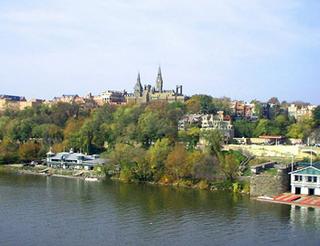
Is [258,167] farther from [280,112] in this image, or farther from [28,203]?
[280,112]

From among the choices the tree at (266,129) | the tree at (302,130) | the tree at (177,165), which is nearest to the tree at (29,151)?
the tree at (177,165)

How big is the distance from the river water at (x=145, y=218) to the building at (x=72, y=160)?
8730mm

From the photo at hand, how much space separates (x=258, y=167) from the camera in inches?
1334

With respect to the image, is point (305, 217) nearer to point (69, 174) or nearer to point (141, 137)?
point (141, 137)

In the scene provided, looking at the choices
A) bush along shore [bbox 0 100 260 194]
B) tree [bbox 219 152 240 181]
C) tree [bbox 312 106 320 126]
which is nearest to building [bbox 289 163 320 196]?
bush along shore [bbox 0 100 260 194]

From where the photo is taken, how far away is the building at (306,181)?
3139 cm

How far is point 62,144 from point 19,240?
2994 cm

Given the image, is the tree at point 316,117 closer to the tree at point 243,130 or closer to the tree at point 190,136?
the tree at point 243,130

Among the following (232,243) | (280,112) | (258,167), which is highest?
(280,112)

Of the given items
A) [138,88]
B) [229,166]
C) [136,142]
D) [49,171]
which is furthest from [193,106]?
[138,88]

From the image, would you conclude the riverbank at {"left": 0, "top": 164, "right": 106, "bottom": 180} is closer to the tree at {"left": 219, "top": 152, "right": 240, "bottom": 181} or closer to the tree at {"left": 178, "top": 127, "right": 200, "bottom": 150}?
the tree at {"left": 178, "top": 127, "right": 200, "bottom": 150}

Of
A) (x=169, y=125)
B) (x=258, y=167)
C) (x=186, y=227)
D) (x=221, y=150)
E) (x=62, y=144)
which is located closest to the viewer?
(x=186, y=227)

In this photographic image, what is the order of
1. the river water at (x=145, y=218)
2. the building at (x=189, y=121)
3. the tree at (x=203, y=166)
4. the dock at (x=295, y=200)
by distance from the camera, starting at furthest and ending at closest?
1. the building at (x=189, y=121)
2. the tree at (x=203, y=166)
3. the dock at (x=295, y=200)
4. the river water at (x=145, y=218)

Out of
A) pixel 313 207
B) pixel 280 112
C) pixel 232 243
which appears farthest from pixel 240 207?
pixel 280 112
